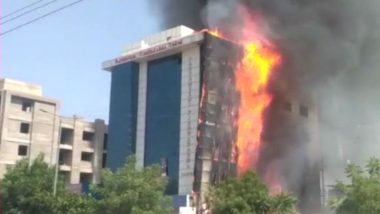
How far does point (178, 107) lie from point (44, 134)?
17.4 meters

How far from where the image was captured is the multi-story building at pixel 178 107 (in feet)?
164

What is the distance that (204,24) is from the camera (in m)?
55.5

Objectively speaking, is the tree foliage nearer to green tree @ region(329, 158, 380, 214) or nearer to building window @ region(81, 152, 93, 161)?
green tree @ region(329, 158, 380, 214)

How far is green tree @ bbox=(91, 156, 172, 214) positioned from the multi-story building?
1764 cm

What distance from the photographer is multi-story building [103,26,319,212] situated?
50.0m

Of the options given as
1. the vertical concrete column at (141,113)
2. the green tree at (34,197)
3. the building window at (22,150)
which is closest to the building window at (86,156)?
the building window at (22,150)

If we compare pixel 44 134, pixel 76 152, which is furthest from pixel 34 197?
pixel 76 152

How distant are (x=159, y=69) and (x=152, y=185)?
86.7 feet

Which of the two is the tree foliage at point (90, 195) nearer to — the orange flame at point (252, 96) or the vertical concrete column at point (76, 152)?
the orange flame at point (252, 96)

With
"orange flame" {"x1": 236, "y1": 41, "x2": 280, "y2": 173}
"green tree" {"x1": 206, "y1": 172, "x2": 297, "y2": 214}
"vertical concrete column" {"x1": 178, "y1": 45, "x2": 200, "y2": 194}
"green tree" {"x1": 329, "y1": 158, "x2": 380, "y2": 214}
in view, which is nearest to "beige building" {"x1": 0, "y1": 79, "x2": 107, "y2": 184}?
"vertical concrete column" {"x1": 178, "y1": 45, "x2": 200, "y2": 194}

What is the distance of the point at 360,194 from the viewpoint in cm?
2905

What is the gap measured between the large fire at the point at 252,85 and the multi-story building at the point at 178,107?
134cm

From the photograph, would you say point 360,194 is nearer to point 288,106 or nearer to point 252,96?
point 252,96

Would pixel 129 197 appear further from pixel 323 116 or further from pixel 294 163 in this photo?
pixel 323 116
